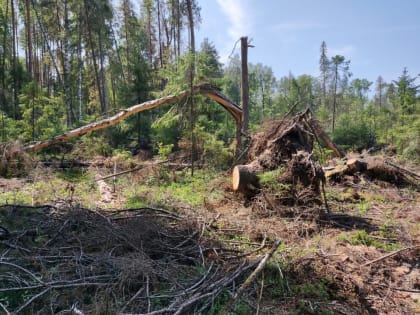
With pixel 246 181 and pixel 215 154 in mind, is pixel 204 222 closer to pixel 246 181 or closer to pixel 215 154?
pixel 246 181

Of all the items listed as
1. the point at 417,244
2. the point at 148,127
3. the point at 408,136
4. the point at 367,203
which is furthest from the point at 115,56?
the point at 417,244

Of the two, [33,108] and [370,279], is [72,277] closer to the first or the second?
[370,279]

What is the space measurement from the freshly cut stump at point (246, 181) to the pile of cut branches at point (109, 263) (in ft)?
5.75

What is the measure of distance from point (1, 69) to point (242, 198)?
1679 cm

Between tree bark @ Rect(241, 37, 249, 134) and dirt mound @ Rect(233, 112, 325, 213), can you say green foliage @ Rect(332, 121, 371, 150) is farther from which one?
dirt mound @ Rect(233, 112, 325, 213)

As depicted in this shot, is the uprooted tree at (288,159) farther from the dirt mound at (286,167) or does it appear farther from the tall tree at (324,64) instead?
the tall tree at (324,64)

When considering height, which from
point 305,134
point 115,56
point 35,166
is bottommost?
point 35,166

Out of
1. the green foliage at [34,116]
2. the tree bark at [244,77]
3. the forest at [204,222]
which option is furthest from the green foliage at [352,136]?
the green foliage at [34,116]

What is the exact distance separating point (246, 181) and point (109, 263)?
354 cm

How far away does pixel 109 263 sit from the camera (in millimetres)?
3617

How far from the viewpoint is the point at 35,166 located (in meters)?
9.58

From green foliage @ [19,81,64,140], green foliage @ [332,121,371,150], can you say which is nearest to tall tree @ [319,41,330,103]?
green foliage @ [332,121,371,150]

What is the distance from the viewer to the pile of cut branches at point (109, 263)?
297 cm

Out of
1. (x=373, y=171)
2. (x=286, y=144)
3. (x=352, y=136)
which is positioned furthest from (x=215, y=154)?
(x=352, y=136)
